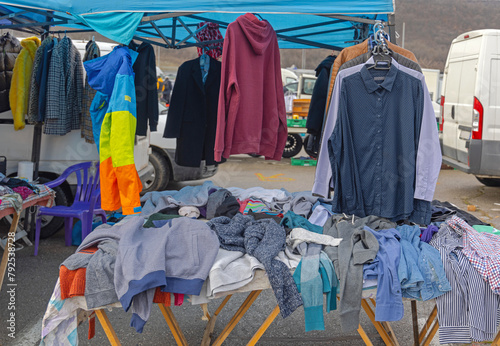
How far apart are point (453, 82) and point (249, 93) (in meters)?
6.16

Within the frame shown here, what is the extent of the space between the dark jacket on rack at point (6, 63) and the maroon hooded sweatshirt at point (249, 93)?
3225 millimetres

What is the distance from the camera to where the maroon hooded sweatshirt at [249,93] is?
3525 mm

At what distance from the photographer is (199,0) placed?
3328mm

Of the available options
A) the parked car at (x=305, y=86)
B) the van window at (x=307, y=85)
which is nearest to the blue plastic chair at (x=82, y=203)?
the parked car at (x=305, y=86)

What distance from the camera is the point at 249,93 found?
12.0ft

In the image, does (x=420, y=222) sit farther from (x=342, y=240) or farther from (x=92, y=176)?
(x=92, y=176)

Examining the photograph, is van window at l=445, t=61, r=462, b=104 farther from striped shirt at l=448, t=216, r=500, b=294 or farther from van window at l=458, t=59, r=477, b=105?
striped shirt at l=448, t=216, r=500, b=294

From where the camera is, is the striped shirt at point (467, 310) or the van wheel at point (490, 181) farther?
the van wheel at point (490, 181)

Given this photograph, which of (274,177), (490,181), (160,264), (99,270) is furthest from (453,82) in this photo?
(99,270)

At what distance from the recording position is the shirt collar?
3221 mm

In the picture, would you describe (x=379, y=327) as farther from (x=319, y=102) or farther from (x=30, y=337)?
(x=319, y=102)

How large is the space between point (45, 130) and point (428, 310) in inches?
168

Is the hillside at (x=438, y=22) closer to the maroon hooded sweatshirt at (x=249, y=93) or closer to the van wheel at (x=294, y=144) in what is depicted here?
the van wheel at (x=294, y=144)

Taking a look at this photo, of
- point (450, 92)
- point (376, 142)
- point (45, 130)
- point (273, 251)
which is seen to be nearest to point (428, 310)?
point (376, 142)
